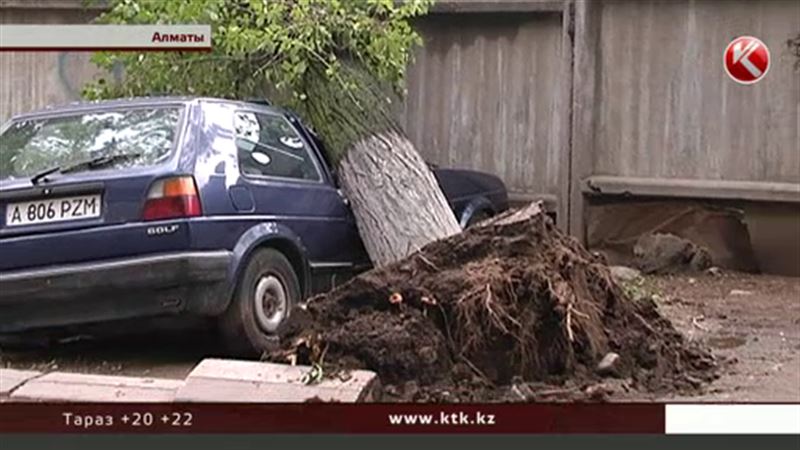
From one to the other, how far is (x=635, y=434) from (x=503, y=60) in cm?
84

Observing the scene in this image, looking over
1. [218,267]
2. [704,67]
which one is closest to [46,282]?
[218,267]

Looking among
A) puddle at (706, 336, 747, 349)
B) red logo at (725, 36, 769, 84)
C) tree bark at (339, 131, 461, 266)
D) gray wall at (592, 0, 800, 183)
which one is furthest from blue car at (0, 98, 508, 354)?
red logo at (725, 36, 769, 84)

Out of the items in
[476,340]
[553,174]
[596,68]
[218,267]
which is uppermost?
[596,68]

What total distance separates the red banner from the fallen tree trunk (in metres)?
0.34

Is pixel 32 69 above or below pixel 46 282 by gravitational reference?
above

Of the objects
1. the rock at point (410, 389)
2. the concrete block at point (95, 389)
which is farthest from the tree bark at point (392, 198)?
the concrete block at point (95, 389)

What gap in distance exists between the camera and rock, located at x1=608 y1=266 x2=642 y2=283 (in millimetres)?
2647

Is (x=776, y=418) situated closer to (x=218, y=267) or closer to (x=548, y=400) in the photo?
(x=548, y=400)

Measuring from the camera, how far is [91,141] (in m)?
2.44

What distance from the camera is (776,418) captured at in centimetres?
247

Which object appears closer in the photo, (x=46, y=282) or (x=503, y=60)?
(x=46, y=282)

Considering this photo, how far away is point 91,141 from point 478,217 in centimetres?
84

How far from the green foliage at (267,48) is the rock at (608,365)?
734 mm

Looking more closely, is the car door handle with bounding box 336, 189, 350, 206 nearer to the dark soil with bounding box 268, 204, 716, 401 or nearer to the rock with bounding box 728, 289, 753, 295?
the dark soil with bounding box 268, 204, 716, 401
